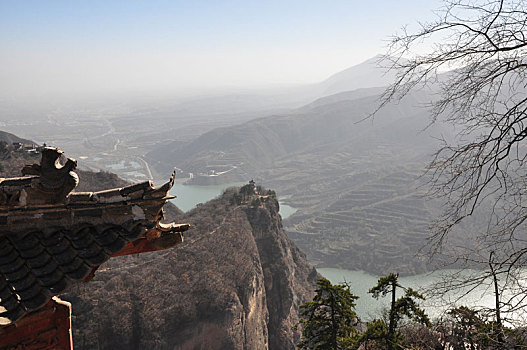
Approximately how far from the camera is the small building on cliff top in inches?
125

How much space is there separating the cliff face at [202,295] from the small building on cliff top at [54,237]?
21.5 metres

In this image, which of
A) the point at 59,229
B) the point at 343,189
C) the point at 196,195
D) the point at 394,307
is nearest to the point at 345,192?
the point at 343,189

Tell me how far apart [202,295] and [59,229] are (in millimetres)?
24539

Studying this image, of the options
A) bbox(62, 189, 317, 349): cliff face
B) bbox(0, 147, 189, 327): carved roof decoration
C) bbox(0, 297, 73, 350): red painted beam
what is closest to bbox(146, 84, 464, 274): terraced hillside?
bbox(62, 189, 317, 349): cliff face

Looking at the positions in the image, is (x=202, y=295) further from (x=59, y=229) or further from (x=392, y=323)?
(x=59, y=229)

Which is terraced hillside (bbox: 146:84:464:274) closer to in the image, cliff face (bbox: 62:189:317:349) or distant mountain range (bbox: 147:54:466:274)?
distant mountain range (bbox: 147:54:466:274)

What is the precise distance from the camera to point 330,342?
13.5 meters

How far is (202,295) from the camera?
87.9 feet

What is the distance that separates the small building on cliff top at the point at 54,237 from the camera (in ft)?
10.4

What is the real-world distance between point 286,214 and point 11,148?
83.2 m

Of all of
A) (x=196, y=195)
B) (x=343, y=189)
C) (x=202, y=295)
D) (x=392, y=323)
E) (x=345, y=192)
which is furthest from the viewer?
(x=343, y=189)

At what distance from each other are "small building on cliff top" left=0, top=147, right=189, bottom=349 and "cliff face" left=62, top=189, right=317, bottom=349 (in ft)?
70.6

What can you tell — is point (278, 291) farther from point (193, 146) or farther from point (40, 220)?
point (193, 146)

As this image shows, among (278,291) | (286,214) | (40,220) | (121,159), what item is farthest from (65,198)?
(121,159)
